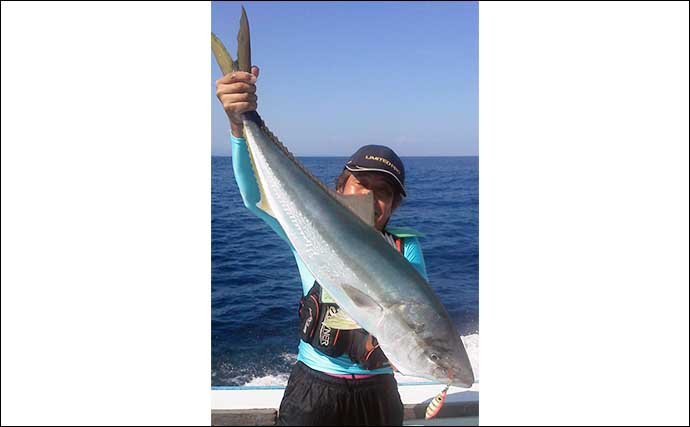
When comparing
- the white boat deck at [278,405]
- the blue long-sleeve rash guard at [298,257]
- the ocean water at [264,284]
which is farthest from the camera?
the ocean water at [264,284]

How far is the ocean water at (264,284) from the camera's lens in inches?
211

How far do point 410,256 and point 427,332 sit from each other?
31cm

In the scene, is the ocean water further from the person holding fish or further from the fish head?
the fish head

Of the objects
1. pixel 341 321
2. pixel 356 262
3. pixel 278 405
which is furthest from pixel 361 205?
pixel 278 405

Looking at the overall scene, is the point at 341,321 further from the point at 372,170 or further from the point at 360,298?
the point at 372,170

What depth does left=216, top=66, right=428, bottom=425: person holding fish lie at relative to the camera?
1446 millimetres

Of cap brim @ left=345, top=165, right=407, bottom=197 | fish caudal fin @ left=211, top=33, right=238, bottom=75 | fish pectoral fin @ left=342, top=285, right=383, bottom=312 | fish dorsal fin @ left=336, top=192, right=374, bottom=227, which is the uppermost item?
fish caudal fin @ left=211, top=33, right=238, bottom=75

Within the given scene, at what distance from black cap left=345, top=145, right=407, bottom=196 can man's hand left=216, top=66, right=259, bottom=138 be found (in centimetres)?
36

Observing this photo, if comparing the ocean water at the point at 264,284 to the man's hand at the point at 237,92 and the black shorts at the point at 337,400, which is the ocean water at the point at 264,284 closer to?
the black shorts at the point at 337,400

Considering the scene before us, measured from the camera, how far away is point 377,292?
1.22m

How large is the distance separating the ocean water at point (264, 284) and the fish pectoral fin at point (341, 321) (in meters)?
2.69

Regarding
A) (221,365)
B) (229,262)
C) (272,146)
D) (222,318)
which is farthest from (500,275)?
(229,262)

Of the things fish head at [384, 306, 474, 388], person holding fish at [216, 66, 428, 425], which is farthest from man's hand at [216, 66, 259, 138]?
fish head at [384, 306, 474, 388]

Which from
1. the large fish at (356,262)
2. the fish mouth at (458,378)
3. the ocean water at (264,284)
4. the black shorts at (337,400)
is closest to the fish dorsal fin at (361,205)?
the large fish at (356,262)
